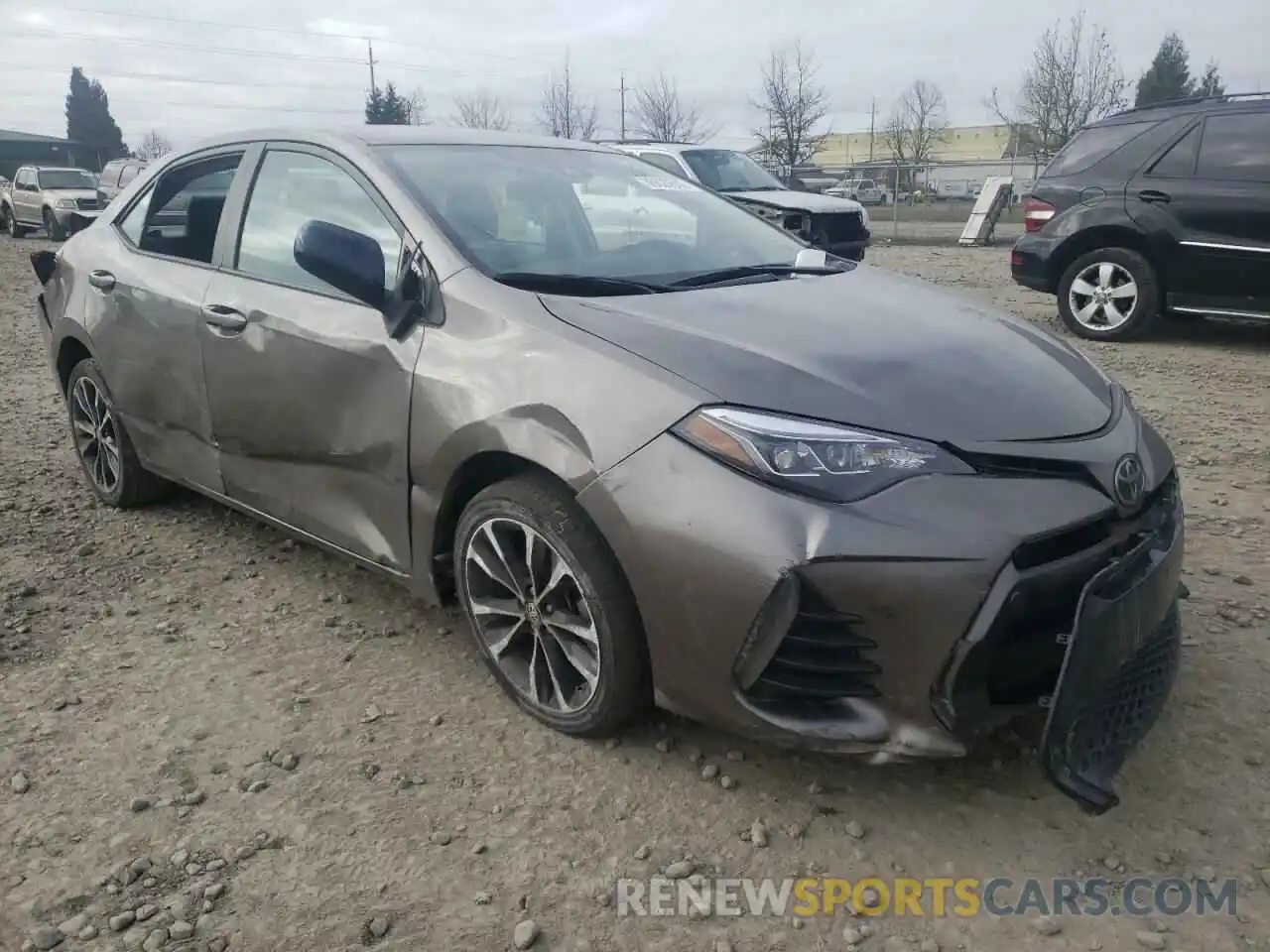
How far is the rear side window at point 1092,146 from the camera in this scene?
8.21m

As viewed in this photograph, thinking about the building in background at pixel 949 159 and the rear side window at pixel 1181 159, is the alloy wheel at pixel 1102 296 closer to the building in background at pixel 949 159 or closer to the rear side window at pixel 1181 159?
the rear side window at pixel 1181 159

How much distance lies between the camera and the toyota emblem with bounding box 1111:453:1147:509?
237 cm

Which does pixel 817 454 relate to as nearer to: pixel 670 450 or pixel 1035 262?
pixel 670 450

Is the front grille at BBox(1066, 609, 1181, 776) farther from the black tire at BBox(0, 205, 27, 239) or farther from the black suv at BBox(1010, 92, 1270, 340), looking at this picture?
the black tire at BBox(0, 205, 27, 239)

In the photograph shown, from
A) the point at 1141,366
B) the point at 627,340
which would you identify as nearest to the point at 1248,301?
the point at 1141,366

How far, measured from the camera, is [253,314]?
3.42 metres

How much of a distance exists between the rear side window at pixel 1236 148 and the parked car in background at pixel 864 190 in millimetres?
26063

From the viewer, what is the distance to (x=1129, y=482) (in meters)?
2.41

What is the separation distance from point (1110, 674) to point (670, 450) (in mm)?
1045

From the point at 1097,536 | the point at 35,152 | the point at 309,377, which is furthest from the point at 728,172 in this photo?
the point at 35,152

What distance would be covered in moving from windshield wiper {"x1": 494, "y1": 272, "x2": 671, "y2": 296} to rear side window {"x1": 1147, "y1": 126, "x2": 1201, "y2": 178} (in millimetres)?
6481

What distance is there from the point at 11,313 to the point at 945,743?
39.3ft

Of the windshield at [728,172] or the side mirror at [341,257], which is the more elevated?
the windshield at [728,172]

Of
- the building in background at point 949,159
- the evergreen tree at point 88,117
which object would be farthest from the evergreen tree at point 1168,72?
the evergreen tree at point 88,117
